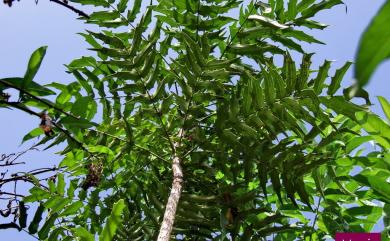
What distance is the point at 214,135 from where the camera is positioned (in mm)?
2992

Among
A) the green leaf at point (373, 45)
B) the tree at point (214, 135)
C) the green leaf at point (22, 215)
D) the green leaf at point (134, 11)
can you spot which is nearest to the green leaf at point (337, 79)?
the tree at point (214, 135)

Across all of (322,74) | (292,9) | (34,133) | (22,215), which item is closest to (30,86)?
(34,133)

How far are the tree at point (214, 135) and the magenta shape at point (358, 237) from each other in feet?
0.26

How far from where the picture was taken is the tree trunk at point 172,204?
2.26 meters

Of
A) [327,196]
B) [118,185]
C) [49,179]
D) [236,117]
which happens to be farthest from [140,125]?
[327,196]

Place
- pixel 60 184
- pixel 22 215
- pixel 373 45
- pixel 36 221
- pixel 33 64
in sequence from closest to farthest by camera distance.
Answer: pixel 373 45 < pixel 33 64 < pixel 22 215 < pixel 36 221 < pixel 60 184

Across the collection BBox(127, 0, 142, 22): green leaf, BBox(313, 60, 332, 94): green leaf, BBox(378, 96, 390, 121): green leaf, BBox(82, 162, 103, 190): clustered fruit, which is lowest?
BBox(82, 162, 103, 190): clustered fruit

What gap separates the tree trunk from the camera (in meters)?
2.26

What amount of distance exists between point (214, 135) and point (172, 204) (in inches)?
26.5

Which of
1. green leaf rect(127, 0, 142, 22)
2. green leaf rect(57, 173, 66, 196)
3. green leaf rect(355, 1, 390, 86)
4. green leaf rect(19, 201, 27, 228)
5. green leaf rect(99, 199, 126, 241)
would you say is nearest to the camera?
green leaf rect(355, 1, 390, 86)

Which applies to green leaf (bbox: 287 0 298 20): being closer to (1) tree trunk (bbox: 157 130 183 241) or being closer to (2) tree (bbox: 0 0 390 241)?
(2) tree (bbox: 0 0 390 241)

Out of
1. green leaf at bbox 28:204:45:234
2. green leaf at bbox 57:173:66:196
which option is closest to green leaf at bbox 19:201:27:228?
green leaf at bbox 28:204:45:234

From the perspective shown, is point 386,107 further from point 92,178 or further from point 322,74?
point 92,178

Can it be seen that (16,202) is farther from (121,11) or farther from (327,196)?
(327,196)
